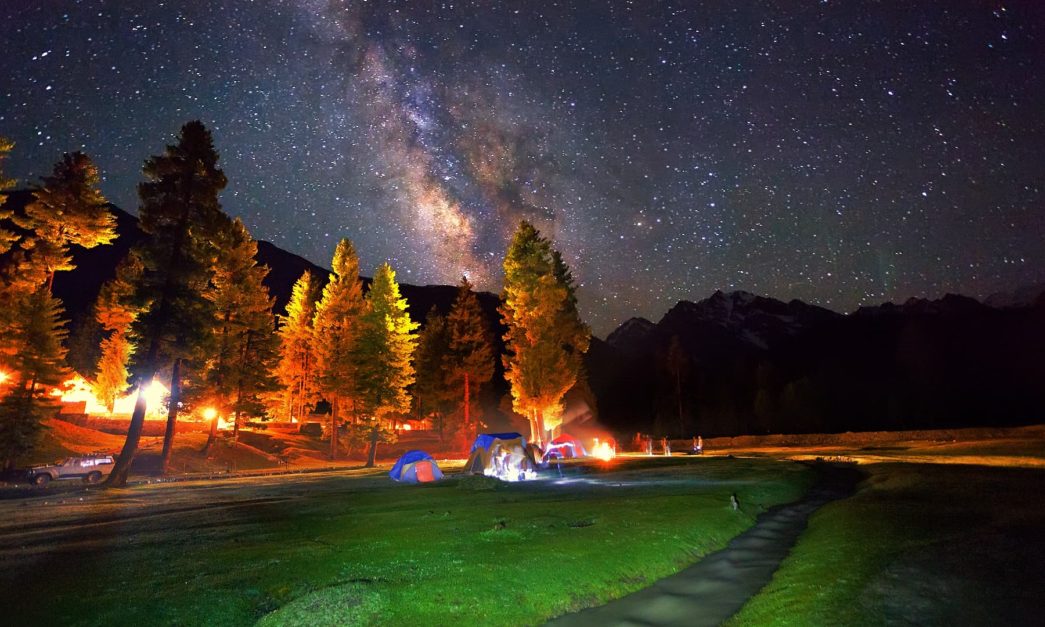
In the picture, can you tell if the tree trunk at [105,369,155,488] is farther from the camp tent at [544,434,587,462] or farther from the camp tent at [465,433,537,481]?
the camp tent at [544,434,587,462]

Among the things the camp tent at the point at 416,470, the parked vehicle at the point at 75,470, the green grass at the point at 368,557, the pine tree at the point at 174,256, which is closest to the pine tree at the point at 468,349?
the camp tent at the point at 416,470

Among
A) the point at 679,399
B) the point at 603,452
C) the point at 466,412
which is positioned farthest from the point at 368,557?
the point at 679,399

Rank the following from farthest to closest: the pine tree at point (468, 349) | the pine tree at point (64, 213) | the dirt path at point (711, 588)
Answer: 1. the pine tree at point (468, 349)
2. the pine tree at point (64, 213)
3. the dirt path at point (711, 588)

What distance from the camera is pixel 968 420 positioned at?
9288cm

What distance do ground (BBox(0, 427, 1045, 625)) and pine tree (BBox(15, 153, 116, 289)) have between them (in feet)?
103

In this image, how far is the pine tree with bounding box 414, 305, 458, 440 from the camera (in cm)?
7857

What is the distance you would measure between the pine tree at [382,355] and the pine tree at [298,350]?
658 inches

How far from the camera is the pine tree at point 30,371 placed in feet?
137

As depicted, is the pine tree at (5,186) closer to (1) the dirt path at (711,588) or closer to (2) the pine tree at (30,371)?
(2) the pine tree at (30,371)

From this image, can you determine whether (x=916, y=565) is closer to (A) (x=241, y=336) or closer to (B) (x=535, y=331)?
(B) (x=535, y=331)

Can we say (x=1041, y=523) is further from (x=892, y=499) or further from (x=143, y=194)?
(x=143, y=194)

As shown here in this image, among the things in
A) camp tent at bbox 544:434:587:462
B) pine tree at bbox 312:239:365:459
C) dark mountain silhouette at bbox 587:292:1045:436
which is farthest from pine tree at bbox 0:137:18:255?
dark mountain silhouette at bbox 587:292:1045:436

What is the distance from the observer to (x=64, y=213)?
48.8 meters

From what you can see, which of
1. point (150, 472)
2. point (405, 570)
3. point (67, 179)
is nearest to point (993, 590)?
point (405, 570)
